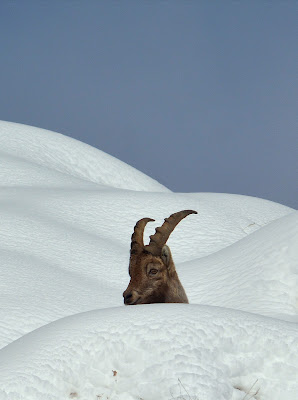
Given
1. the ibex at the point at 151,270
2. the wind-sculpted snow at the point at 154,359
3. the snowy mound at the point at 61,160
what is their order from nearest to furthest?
the wind-sculpted snow at the point at 154,359 < the ibex at the point at 151,270 < the snowy mound at the point at 61,160

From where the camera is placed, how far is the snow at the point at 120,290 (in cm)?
493

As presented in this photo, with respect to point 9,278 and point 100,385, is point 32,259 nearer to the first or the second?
point 9,278

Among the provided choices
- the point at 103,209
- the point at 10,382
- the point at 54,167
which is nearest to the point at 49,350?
the point at 10,382

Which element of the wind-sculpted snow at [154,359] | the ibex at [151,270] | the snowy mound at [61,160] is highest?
the snowy mound at [61,160]

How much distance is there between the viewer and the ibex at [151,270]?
282 inches

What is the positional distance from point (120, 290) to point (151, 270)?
4.63m

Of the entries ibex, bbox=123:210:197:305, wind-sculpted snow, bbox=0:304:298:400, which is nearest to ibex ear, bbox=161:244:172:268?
ibex, bbox=123:210:197:305

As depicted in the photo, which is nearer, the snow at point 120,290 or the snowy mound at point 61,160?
the snow at point 120,290

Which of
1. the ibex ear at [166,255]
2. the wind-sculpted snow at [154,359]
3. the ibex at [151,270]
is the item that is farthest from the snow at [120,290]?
the ibex ear at [166,255]

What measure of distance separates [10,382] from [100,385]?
602 mm

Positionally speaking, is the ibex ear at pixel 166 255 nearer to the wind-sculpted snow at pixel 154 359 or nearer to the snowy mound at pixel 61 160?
the wind-sculpted snow at pixel 154 359

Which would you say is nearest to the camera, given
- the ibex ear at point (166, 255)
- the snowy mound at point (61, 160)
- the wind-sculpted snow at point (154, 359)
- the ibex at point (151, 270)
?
the wind-sculpted snow at point (154, 359)

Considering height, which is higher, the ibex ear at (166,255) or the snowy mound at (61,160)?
the snowy mound at (61,160)

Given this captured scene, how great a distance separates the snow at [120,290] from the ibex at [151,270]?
0.37m
